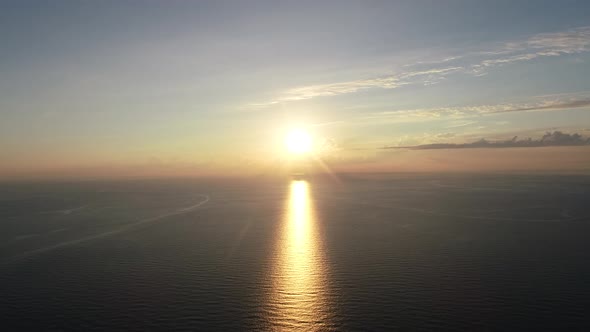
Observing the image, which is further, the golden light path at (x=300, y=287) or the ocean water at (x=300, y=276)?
the golden light path at (x=300, y=287)

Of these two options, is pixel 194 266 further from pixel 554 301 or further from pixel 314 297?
pixel 554 301

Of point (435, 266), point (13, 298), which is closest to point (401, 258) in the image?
point (435, 266)

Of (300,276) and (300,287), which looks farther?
(300,276)

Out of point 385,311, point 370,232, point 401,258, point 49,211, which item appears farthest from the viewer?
point 49,211

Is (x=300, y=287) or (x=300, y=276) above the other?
(x=300, y=276)

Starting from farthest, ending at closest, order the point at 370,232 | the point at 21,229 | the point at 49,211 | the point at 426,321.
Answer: the point at 49,211 < the point at 21,229 < the point at 370,232 < the point at 426,321

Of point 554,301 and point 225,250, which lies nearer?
Result: point 554,301

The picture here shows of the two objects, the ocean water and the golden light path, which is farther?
the golden light path

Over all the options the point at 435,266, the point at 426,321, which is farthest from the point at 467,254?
the point at 426,321
